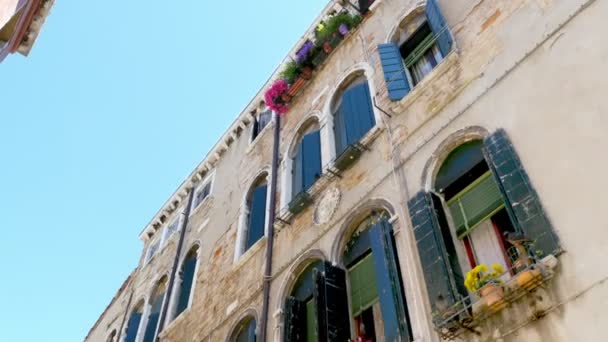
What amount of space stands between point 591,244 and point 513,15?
3.26 m

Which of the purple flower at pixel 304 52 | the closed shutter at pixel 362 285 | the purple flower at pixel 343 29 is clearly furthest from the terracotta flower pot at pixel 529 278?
the purple flower at pixel 304 52

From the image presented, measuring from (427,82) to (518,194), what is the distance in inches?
103

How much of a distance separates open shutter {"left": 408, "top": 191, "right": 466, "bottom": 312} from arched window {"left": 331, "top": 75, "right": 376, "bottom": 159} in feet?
6.56

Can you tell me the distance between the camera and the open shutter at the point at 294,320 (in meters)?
6.55

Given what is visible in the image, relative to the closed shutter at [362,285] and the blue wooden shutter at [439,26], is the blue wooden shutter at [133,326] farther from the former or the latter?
the blue wooden shutter at [439,26]

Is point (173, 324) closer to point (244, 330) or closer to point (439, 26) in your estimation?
point (244, 330)

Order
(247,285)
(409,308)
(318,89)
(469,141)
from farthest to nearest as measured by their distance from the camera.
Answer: (318,89) → (247,285) → (469,141) → (409,308)

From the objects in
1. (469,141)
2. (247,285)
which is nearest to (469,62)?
(469,141)

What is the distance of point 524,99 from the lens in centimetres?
521

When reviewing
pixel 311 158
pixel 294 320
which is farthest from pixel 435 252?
pixel 311 158

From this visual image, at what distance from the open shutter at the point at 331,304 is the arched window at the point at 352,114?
1.88 metres

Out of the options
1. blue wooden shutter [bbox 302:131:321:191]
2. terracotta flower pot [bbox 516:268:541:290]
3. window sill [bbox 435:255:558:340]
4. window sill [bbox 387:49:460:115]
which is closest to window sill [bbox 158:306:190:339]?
blue wooden shutter [bbox 302:131:321:191]

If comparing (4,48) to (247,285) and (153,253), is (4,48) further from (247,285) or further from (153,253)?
(247,285)

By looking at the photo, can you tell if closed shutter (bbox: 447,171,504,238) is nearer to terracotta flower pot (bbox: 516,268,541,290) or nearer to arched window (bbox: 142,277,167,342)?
terracotta flower pot (bbox: 516,268,541,290)
